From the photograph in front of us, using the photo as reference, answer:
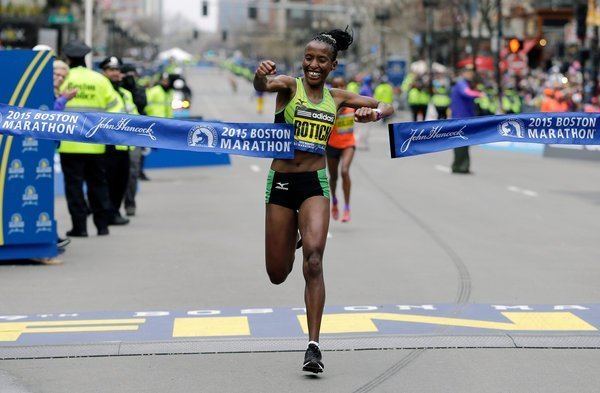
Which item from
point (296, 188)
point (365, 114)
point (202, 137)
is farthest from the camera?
point (202, 137)

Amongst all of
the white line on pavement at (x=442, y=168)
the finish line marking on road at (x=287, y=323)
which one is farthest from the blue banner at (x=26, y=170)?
the white line on pavement at (x=442, y=168)

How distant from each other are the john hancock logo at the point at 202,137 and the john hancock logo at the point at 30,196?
395 centimetres

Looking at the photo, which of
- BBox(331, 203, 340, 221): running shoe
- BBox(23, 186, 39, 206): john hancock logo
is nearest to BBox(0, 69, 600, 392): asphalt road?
BBox(331, 203, 340, 221): running shoe

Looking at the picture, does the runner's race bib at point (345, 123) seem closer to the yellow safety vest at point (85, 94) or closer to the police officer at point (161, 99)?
the yellow safety vest at point (85, 94)

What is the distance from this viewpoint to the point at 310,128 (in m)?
8.01

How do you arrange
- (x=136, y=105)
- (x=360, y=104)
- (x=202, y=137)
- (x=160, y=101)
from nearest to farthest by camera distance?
(x=360, y=104) < (x=202, y=137) < (x=136, y=105) < (x=160, y=101)

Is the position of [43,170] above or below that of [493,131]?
below

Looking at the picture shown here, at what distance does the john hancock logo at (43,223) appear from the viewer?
1225cm

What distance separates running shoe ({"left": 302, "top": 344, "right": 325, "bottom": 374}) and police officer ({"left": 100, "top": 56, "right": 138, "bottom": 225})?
8554mm

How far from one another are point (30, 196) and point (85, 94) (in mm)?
2183

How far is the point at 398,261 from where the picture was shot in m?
12.9

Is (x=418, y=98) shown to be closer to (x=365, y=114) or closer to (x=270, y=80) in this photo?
(x=365, y=114)

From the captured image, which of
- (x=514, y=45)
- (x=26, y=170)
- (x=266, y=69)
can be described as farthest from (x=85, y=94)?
(x=514, y=45)

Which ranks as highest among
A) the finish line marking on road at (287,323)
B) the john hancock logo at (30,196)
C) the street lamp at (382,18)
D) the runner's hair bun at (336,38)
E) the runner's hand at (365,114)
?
the street lamp at (382,18)
